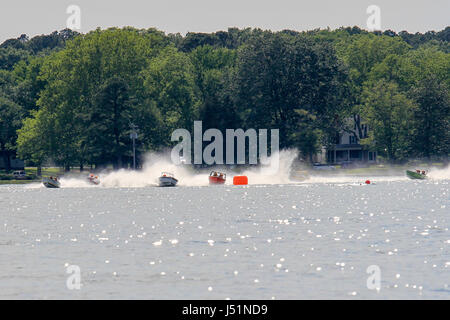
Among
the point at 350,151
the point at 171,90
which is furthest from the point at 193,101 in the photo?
the point at 350,151

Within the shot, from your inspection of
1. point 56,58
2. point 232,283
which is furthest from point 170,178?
point 232,283

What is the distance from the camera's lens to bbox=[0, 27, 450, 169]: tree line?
12669 centimetres

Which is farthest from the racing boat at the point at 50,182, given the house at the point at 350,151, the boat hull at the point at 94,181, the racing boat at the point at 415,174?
the house at the point at 350,151

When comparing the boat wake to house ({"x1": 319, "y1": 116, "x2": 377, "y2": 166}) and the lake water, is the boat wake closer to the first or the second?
house ({"x1": 319, "y1": 116, "x2": 377, "y2": 166})

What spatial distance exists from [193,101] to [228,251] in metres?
105

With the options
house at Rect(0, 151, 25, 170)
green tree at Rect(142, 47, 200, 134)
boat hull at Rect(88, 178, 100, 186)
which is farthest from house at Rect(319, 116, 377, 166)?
boat hull at Rect(88, 178, 100, 186)

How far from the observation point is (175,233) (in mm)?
47719

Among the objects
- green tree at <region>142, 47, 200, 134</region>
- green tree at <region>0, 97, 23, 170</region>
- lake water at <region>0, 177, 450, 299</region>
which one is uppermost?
green tree at <region>142, 47, 200, 134</region>

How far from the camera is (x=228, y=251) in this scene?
38.6 m

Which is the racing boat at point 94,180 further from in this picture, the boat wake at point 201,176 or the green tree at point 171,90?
the green tree at point 171,90

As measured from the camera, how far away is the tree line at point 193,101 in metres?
127

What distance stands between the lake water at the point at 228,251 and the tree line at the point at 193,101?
5671 centimetres

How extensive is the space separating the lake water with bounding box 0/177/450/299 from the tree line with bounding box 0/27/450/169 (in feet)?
186

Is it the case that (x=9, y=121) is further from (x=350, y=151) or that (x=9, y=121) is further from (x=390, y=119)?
(x=350, y=151)
